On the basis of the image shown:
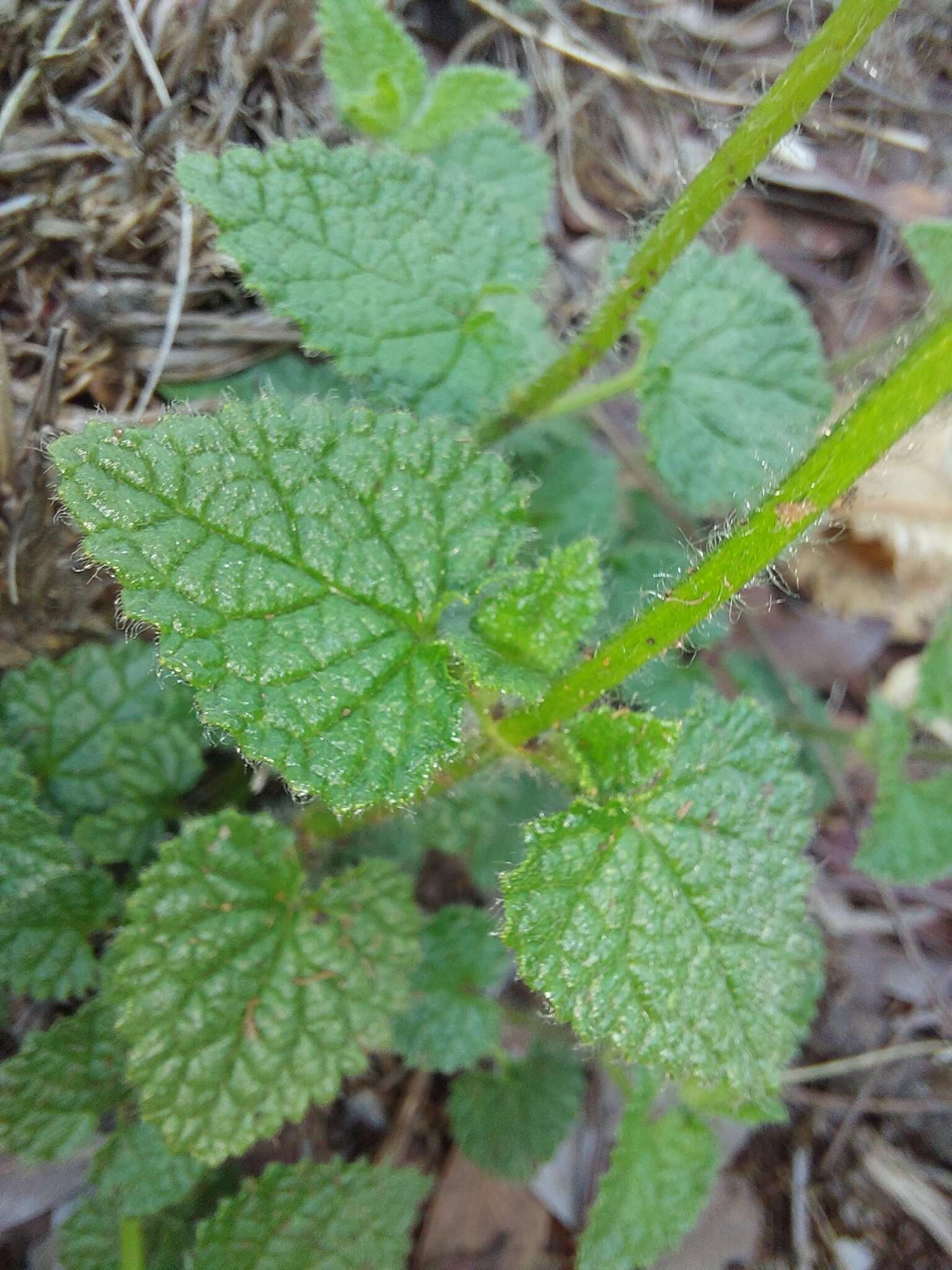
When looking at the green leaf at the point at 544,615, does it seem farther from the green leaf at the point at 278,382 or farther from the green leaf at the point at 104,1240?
the green leaf at the point at 104,1240

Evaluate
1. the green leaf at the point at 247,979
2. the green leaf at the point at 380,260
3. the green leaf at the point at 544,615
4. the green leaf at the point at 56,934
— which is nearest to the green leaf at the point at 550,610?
the green leaf at the point at 544,615

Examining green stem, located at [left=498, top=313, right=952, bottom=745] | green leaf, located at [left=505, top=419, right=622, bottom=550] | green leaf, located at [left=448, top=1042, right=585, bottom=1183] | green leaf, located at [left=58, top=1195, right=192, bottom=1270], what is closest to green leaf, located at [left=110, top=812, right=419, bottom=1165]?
green leaf, located at [left=58, top=1195, right=192, bottom=1270]

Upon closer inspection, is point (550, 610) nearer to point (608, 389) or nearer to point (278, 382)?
point (608, 389)

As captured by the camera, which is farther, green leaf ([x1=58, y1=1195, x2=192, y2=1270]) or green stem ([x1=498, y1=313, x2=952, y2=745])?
green leaf ([x1=58, y1=1195, x2=192, y2=1270])

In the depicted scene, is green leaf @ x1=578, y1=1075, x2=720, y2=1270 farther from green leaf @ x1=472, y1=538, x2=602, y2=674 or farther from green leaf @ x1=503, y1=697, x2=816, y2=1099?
green leaf @ x1=472, y1=538, x2=602, y2=674

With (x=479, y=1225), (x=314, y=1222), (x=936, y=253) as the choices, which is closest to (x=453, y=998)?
(x=314, y=1222)

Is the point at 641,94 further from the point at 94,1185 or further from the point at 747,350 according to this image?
the point at 94,1185
